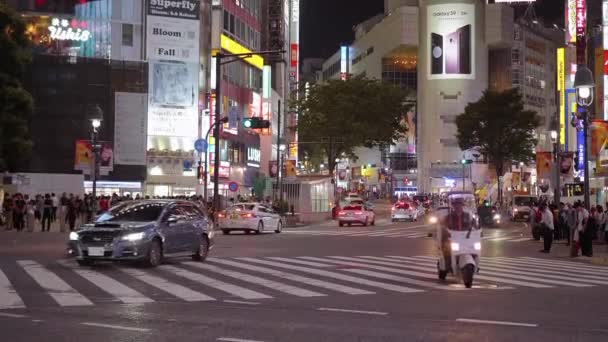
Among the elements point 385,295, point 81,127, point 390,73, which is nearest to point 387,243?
point 385,295

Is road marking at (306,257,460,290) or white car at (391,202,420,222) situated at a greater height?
white car at (391,202,420,222)

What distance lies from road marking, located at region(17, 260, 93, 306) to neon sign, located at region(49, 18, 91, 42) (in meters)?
41.5

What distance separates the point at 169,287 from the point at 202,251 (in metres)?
6.40

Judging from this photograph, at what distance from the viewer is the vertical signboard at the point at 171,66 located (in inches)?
2362

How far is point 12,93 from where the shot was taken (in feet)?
119

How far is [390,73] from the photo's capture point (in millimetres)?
113438

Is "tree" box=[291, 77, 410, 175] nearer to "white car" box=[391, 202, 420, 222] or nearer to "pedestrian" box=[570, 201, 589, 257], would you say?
"white car" box=[391, 202, 420, 222]

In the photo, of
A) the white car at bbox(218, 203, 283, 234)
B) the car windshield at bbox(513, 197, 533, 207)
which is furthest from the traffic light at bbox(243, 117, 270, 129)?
the car windshield at bbox(513, 197, 533, 207)

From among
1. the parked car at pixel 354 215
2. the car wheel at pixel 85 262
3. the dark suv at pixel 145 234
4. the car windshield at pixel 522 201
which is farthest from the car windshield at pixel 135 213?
the car windshield at pixel 522 201

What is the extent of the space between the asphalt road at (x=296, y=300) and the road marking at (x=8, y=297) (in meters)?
0.03

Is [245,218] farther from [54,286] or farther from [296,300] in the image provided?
[296,300]

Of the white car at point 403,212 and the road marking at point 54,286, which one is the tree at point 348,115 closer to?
the white car at point 403,212

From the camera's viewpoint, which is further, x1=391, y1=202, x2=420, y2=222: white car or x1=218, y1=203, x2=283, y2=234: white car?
x1=391, y1=202, x2=420, y2=222: white car

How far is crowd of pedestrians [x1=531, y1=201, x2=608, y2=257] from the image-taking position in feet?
81.9
